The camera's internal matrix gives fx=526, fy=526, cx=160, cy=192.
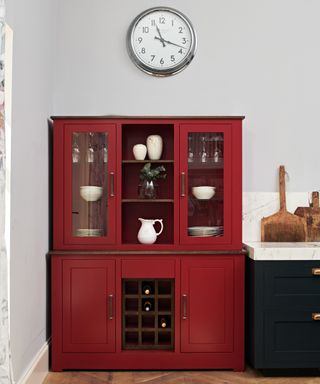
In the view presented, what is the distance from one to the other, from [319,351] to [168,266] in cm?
107

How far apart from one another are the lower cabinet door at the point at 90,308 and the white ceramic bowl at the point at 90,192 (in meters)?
0.41

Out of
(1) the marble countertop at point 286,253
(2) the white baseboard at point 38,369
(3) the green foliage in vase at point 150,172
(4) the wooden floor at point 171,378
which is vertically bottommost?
(4) the wooden floor at point 171,378

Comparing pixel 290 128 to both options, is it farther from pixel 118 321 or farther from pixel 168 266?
pixel 118 321

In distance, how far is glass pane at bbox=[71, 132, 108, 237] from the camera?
11.3 feet

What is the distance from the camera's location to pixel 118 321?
340cm

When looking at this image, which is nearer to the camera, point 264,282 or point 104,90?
point 264,282

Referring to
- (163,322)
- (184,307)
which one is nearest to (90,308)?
(163,322)

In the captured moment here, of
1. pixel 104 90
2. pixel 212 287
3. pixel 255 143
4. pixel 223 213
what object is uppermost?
pixel 104 90

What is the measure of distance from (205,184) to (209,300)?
29.9 inches

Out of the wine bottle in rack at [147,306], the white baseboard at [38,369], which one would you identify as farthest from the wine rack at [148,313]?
the white baseboard at [38,369]

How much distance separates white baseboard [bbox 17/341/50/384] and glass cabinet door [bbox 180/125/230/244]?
1.12 m

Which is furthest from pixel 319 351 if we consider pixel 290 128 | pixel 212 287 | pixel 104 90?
pixel 104 90

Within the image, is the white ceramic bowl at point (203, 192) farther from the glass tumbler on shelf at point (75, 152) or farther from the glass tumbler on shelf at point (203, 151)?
the glass tumbler on shelf at point (75, 152)

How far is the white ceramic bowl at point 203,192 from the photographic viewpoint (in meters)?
3.49
